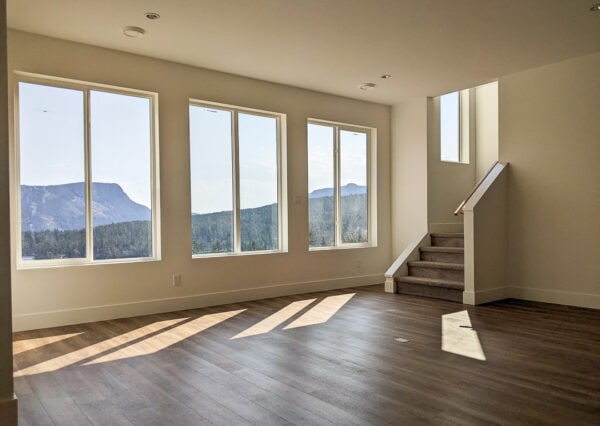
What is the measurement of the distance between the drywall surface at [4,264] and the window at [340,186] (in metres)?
4.80

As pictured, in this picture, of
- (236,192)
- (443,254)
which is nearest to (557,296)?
(443,254)

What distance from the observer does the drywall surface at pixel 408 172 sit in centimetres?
745

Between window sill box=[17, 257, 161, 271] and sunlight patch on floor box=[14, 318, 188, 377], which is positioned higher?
window sill box=[17, 257, 161, 271]

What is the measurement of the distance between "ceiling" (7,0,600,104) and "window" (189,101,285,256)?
26.3 inches

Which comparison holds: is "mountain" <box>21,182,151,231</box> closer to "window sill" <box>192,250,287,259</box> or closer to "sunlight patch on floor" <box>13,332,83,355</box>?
"window sill" <box>192,250,287,259</box>

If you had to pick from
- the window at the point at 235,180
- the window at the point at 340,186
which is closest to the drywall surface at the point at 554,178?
the window at the point at 340,186

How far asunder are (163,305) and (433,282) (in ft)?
11.4

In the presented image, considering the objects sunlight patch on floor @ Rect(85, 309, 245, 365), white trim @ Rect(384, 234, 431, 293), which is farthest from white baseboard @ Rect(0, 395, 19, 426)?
white trim @ Rect(384, 234, 431, 293)

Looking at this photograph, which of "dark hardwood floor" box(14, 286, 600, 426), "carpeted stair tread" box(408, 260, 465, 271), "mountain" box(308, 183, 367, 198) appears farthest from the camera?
"mountain" box(308, 183, 367, 198)

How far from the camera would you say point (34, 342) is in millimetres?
4227

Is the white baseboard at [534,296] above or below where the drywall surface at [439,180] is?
below

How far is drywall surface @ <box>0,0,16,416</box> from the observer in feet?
7.91

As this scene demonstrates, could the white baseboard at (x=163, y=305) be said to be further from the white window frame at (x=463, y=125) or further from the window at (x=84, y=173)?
the white window frame at (x=463, y=125)

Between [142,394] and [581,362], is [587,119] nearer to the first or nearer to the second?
[581,362]
